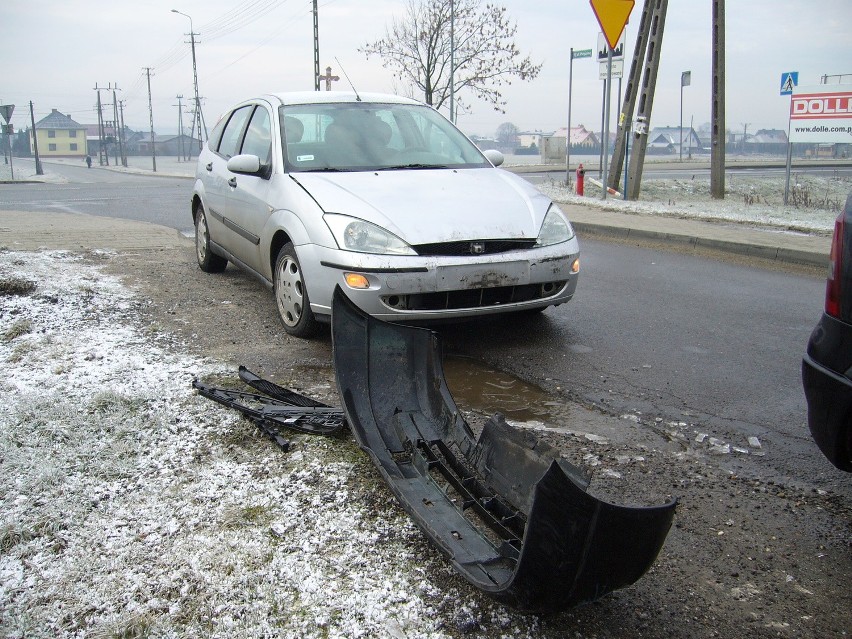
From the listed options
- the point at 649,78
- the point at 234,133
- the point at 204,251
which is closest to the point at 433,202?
the point at 234,133

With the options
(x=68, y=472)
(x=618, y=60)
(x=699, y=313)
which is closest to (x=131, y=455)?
(x=68, y=472)

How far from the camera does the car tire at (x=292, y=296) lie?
520 centimetres

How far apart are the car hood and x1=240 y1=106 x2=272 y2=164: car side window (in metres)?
0.71

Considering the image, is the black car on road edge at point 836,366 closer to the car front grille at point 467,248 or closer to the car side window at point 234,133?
the car front grille at point 467,248

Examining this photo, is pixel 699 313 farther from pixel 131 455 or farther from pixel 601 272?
pixel 131 455

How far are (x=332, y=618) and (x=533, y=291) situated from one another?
312cm

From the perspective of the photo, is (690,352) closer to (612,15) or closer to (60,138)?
(612,15)

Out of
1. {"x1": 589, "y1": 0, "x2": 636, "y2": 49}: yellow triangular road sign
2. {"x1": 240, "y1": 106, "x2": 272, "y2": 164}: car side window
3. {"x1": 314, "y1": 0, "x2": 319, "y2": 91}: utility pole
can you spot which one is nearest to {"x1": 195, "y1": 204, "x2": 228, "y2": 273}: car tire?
{"x1": 240, "y1": 106, "x2": 272, "y2": 164}: car side window

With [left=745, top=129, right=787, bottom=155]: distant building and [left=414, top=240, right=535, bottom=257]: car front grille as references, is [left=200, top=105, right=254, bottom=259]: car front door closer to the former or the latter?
[left=414, top=240, right=535, bottom=257]: car front grille

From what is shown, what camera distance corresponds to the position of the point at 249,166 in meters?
5.68

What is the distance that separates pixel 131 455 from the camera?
340 centimetres

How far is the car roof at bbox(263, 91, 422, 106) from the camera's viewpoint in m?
6.33

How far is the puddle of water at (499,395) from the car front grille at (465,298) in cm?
38

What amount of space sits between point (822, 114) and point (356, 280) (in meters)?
13.2
